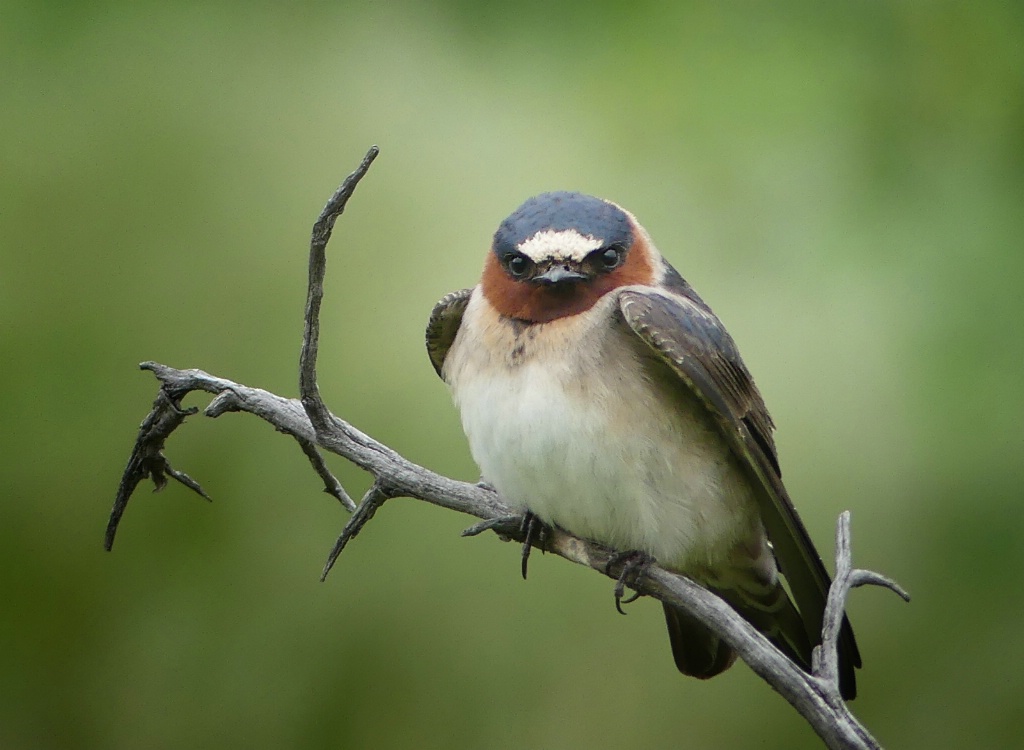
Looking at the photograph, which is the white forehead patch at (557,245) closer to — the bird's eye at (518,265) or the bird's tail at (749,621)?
the bird's eye at (518,265)

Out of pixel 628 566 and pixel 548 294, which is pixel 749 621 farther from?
pixel 548 294

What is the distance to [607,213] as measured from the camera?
4.14 feet

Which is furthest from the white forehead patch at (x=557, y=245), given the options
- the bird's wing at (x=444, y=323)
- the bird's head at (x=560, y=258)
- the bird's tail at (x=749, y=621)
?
the bird's tail at (x=749, y=621)

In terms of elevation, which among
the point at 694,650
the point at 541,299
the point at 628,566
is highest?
the point at 541,299

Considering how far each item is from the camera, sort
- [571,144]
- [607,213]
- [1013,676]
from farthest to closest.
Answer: [571,144] → [1013,676] → [607,213]

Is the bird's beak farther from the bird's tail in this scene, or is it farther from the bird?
the bird's tail

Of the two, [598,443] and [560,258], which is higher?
[560,258]

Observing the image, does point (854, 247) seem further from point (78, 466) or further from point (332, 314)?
point (78, 466)

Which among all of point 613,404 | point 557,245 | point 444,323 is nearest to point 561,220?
point 557,245

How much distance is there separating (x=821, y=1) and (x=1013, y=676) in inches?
45.9

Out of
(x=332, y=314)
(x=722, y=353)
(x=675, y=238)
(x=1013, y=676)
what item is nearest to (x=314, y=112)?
(x=332, y=314)

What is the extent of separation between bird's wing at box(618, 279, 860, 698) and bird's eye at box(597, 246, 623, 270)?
0.03 m

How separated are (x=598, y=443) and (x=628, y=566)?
0.14m

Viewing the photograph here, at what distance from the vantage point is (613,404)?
49.5 inches
